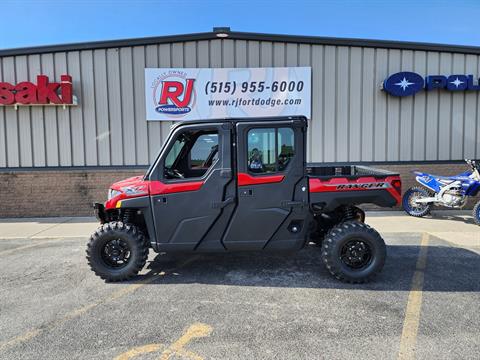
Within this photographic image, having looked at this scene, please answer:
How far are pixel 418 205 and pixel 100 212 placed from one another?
303 inches

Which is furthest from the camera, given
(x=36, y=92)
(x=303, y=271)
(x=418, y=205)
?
(x=36, y=92)

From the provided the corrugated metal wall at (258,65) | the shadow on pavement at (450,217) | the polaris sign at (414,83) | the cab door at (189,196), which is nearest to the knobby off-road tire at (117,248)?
the cab door at (189,196)

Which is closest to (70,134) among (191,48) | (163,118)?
(163,118)

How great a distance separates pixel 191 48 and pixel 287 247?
6.89m

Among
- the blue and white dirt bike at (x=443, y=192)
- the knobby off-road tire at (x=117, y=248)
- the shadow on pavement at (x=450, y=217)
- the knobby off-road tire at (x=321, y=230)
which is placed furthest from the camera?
the shadow on pavement at (x=450, y=217)

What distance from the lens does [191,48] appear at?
902 centimetres

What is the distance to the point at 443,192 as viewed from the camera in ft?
26.0

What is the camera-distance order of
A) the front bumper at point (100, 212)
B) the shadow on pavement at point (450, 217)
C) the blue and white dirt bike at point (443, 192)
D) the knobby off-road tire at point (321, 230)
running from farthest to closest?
1. the shadow on pavement at point (450, 217)
2. the blue and white dirt bike at point (443, 192)
3. the knobby off-road tire at point (321, 230)
4. the front bumper at point (100, 212)

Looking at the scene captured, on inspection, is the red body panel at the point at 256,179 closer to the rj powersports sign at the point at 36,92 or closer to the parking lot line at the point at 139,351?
the parking lot line at the point at 139,351

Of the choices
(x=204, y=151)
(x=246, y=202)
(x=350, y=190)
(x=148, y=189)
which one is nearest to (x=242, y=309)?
(x=246, y=202)

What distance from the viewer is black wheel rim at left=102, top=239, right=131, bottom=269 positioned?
14.4 feet

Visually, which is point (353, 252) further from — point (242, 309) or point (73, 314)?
point (73, 314)

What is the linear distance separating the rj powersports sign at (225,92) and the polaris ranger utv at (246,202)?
16.3 ft

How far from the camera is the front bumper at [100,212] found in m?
4.55
